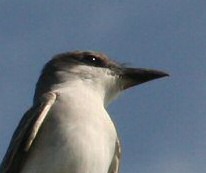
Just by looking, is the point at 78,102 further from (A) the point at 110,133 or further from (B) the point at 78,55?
(B) the point at 78,55

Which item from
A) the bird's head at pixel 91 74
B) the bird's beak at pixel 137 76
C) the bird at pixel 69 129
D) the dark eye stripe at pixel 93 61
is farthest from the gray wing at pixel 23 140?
the bird's beak at pixel 137 76

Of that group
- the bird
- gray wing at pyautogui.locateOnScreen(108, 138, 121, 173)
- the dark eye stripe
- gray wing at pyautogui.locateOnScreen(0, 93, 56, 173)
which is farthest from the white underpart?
the dark eye stripe

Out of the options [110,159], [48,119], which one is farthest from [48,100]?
[110,159]

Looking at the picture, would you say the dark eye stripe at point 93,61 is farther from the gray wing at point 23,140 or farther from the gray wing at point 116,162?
the gray wing at point 23,140

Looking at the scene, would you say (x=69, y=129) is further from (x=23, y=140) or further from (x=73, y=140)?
(x=23, y=140)

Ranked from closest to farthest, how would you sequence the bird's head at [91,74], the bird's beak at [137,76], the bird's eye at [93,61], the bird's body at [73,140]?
the bird's body at [73,140] < the bird's head at [91,74] < the bird's beak at [137,76] < the bird's eye at [93,61]

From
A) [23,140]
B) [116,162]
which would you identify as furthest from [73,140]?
[116,162]
